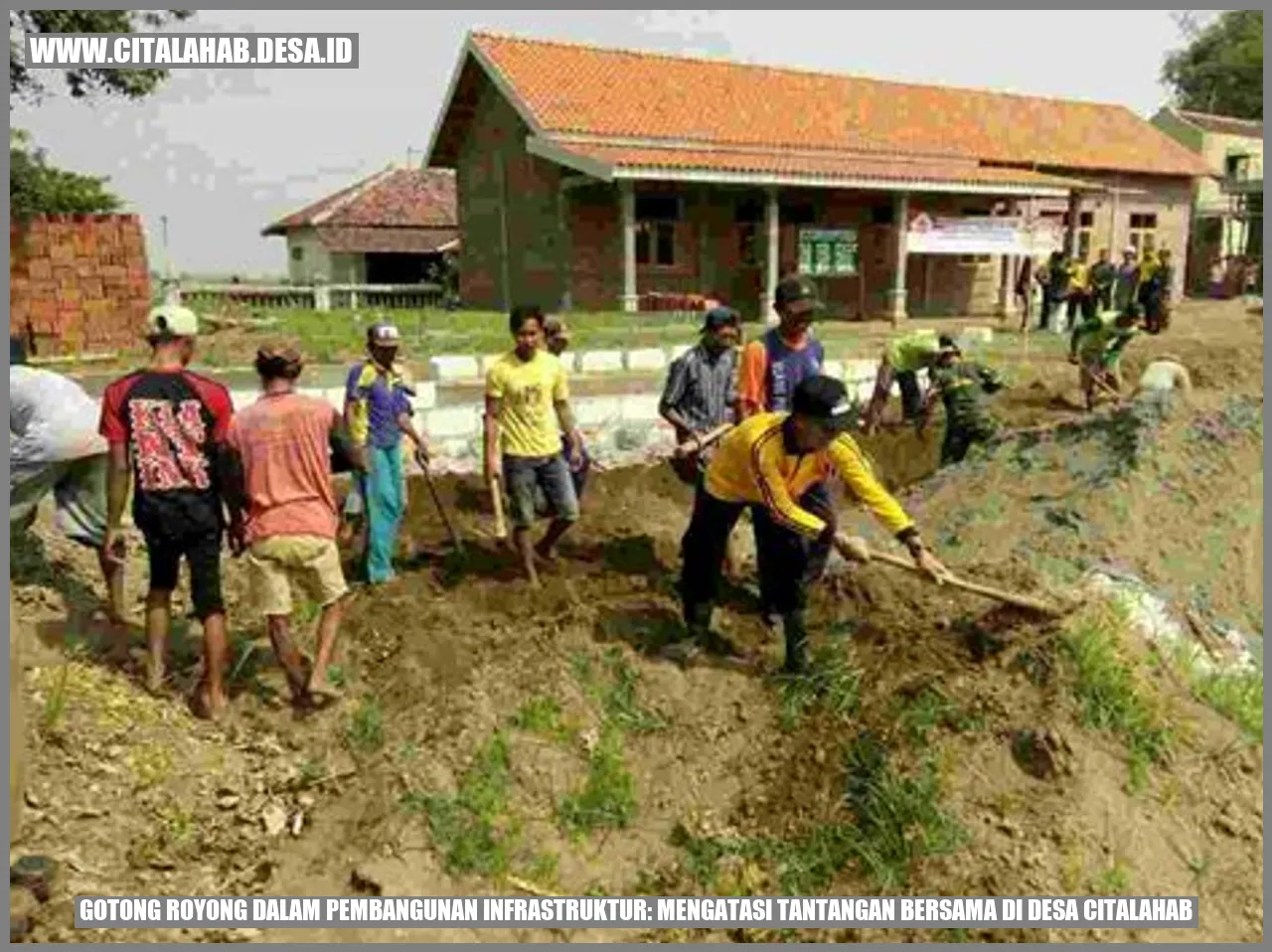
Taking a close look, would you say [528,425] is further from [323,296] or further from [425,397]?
[323,296]

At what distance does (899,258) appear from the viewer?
62.7 feet

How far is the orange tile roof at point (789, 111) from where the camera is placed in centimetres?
1933

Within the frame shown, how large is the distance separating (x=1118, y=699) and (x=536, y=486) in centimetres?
291

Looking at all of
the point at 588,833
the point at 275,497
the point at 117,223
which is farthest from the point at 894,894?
the point at 117,223

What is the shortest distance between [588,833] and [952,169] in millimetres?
19235

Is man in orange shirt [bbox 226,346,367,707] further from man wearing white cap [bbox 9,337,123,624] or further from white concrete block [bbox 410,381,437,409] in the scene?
white concrete block [bbox 410,381,437,409]

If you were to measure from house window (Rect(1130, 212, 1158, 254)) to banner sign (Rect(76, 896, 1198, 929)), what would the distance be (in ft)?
83.1

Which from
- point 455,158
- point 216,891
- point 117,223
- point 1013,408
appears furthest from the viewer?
point 455,158

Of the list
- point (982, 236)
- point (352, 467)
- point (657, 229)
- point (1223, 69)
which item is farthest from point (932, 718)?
point (1223, 69)

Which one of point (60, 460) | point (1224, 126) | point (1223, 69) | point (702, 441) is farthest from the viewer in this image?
point (1223, 69)

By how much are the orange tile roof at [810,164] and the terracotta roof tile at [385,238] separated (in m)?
12.6

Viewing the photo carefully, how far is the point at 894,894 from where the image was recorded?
11.9 ft

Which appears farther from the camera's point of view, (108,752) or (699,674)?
(699,674)

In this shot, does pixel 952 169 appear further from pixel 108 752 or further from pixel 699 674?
pixel 108 752
